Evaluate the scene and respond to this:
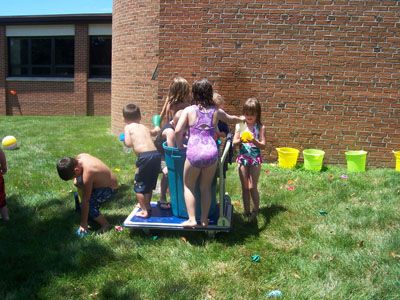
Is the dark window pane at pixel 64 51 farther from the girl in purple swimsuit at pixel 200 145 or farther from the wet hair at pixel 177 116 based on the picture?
the girl in purple swimsuit at pixel 200 145

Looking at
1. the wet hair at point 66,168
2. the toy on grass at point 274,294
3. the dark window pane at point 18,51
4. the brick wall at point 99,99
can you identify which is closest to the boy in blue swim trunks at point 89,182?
the wet hair at point 66,168

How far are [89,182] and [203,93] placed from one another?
1.53 m

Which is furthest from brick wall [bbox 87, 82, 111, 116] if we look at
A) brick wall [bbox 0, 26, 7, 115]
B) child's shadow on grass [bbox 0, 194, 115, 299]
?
child's shadow on grass [bbox 0, 194, 115, 299]

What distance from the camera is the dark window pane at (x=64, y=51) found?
2048 cm

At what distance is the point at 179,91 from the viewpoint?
5016mm

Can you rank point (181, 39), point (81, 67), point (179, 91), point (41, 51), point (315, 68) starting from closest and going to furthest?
point (179, 91)
point (315, 68)
point (181, 39)
point (81, 67)
point (41, 51)

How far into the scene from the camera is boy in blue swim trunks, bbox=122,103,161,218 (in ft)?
15.4

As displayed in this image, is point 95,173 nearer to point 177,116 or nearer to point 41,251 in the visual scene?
point 41,251

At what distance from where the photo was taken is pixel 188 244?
14.3 feet

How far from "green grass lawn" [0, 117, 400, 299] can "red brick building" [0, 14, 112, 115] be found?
547 inches

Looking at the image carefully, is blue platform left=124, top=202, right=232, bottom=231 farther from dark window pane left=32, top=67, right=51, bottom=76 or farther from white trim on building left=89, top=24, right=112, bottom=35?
dark window pane left=32, top=67, right=51, bottom=76

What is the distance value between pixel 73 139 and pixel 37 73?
37.7 ft

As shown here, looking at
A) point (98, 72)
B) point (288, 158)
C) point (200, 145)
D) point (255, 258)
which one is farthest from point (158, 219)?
point (98, 72)

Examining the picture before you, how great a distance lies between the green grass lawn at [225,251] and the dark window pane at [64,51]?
1522 centimetres
